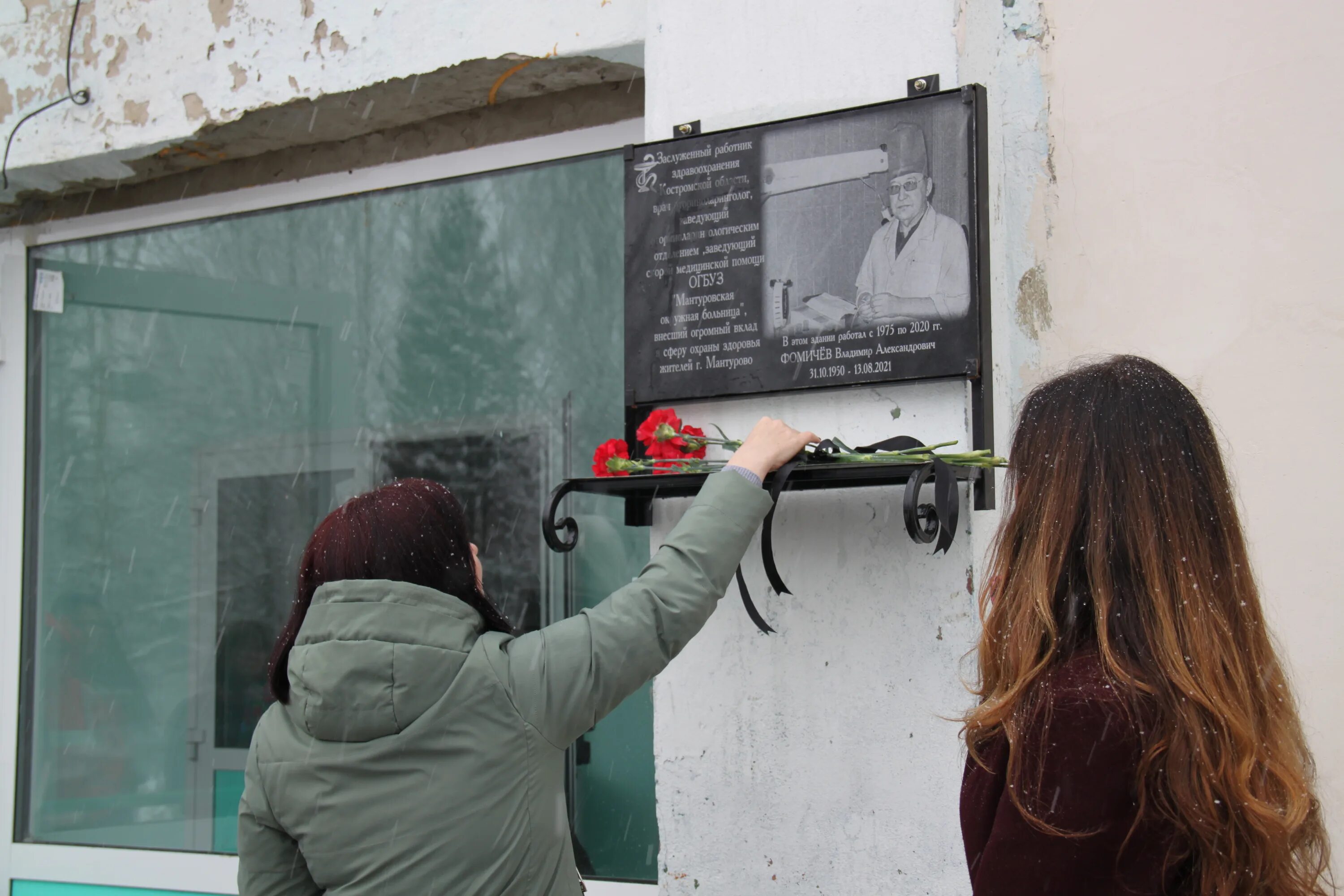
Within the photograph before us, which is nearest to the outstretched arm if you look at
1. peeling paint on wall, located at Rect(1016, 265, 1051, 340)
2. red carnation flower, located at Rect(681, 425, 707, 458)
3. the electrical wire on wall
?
red carnation flower, located at Rect(681, 425, 707, 458)

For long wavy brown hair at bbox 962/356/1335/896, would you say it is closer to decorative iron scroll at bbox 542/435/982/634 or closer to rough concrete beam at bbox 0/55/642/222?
decorative iron scroll at bbox 542/435/982/634

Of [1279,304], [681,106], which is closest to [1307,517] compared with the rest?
[1279,304]

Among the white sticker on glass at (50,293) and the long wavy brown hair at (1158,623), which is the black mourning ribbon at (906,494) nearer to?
the long wavy brown hair at (1158,623)

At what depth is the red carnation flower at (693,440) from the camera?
242 cm

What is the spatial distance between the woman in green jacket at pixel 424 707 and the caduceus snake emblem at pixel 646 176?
1.10 metres

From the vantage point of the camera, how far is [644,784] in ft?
10.6

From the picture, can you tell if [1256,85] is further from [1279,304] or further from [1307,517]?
[1307,517]

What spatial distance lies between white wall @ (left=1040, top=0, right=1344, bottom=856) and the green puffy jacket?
1332 millimetres

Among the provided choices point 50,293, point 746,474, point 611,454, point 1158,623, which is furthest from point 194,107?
point 1158,623

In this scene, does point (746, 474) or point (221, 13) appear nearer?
point (746, 474)

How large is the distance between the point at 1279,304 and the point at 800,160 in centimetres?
103

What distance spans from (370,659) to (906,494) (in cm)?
101

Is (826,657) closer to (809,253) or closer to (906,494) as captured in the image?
(906,494)

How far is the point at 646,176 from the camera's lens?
270 centimetres
